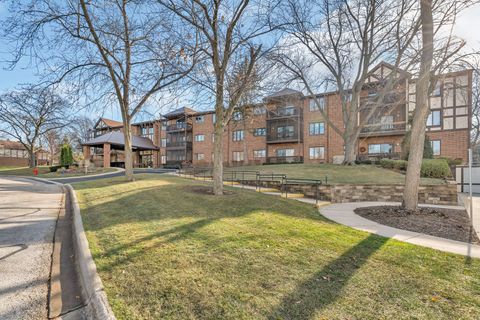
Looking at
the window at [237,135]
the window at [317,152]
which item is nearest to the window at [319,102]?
the window at [317,152]

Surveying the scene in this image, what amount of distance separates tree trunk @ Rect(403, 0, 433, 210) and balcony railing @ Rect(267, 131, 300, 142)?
72.0 feet

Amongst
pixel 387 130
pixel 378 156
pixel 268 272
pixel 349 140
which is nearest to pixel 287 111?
pixel 387 130

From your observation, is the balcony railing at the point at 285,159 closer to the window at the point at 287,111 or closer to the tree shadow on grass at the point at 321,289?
the window at the point at 287,111

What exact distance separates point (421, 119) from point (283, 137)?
24.0 m

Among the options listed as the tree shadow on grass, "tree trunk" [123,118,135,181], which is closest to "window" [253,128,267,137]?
"tree trunk" [123,118,135,181]

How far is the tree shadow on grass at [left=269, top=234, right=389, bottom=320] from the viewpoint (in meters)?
2.69

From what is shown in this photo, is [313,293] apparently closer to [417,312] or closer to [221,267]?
[417,312]

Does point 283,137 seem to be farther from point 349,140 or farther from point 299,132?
point 349,140

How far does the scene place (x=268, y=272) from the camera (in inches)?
143

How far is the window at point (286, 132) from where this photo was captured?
32.4 meters

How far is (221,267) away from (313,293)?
139 centimetres

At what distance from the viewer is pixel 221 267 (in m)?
3.73

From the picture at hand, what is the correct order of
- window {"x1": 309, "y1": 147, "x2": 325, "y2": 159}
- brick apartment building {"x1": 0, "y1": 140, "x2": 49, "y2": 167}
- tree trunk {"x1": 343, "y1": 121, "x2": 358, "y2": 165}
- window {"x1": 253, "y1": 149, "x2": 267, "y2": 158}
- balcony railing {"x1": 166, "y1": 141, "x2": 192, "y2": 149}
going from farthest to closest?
brick apartment building {"x1": 0, "y1": 140, "x2": 49, "y2": 167} → balcony railing {"x1": 166, "y1": 141, "x2": 192, "y2": 149} → window {"x1": 253, "y1": 149, "x2": 267, "y2": 158} → window {"x1": 309, "y1": 147, "x2": 325, "y2": 159} → tree trunk {"x1": 343, "y1": 121, "x2": 358, "y2": 165}

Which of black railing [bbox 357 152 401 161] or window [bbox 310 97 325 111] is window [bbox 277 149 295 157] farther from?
black railing [bbox 357 152 401 161]
